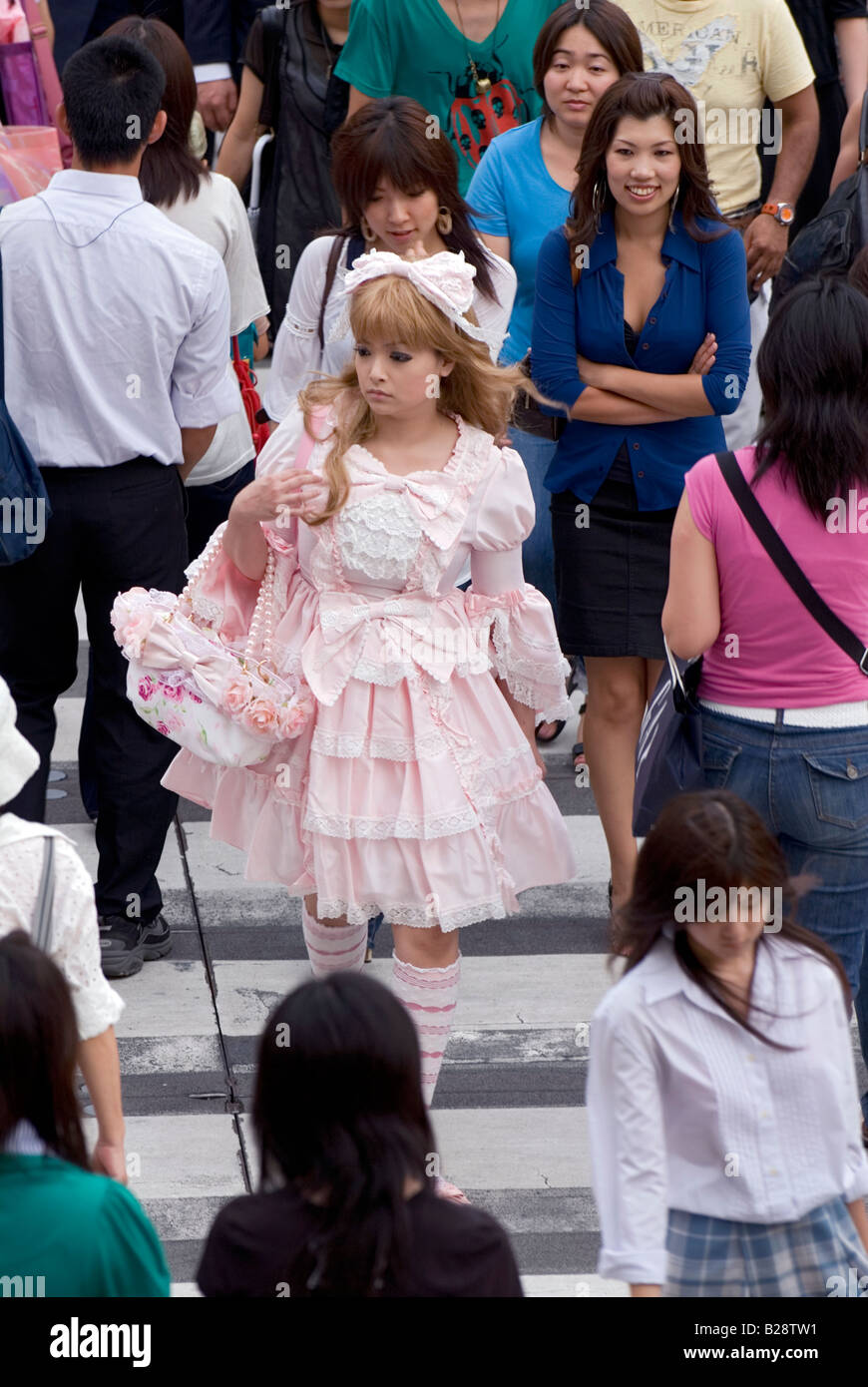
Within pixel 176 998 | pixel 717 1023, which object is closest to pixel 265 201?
pixel 176 998

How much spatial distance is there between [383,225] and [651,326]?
0.76 m

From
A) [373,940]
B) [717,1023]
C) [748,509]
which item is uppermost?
[748,509]

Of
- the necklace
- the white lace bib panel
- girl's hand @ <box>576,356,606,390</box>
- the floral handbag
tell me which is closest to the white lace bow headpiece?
the white lace bib panel

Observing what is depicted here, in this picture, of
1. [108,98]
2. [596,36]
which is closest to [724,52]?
[596,36]

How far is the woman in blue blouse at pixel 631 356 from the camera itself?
16.4 feet

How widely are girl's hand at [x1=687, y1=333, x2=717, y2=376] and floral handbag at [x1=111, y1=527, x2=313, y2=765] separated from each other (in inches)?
58.5

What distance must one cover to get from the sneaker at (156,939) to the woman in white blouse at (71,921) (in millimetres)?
2166

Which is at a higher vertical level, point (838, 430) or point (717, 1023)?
point (838, 430)

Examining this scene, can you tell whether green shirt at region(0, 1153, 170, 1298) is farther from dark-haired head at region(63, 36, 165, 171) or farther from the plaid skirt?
dark-haired head at region(63, 36, 165, 171)

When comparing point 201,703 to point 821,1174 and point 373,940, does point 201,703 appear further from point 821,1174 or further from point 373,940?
point 821,1174

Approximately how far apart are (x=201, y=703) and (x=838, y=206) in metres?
3.18

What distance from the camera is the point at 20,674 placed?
5215 mm

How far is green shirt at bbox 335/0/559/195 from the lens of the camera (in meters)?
6.35

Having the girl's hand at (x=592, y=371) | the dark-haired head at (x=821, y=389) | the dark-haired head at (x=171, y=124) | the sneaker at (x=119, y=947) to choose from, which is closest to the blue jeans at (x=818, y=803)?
the dark-haired head at (x=821, y=389)
